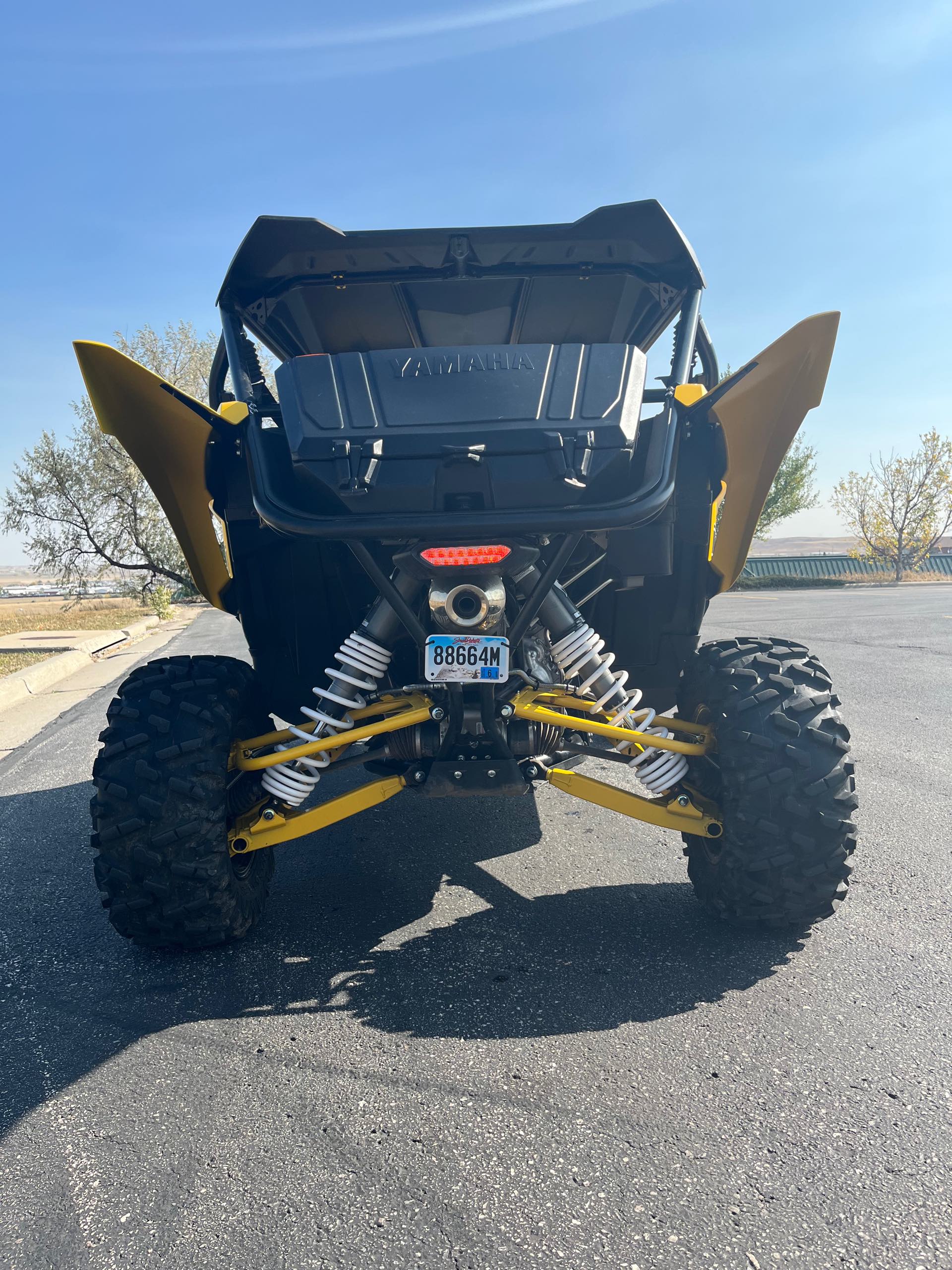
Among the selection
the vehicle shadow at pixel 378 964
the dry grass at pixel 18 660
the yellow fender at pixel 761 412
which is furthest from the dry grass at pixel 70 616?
the yellow fender at pixel 761 412

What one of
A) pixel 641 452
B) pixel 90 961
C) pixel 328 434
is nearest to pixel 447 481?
pixel 328 434

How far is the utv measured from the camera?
2254mm

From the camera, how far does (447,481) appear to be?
223 cm

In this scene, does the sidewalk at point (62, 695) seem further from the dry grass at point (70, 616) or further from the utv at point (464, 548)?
the utv at point (464, 548)

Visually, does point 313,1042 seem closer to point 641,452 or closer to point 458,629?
point 458,629

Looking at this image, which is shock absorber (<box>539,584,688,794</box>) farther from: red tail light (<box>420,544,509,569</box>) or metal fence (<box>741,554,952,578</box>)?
metal fence (<box>741,554,952,578</box>)

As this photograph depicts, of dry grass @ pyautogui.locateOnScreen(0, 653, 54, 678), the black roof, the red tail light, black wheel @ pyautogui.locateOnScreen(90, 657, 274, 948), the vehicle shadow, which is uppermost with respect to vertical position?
the black roof

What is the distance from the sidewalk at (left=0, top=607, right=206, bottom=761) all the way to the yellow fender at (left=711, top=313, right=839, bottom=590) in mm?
5565

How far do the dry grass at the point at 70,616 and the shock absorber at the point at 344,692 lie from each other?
15.7 m

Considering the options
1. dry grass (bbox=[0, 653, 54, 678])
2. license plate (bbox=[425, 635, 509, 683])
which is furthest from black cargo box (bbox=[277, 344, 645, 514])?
dry grass (bbox=[0, 653, 54, 678])

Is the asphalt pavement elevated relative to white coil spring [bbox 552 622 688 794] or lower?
lower

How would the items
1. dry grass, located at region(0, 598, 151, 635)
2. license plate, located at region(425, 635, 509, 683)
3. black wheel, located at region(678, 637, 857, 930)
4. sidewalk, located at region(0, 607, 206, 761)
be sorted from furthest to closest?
dry grass, located at region(0, 598, 151, 635) < sidewalk, located at region(0, 607, 206, 761) < black wheel, located at region(678, 637, 857, 930) < license plate, located at region(425, 635, 509, 683)

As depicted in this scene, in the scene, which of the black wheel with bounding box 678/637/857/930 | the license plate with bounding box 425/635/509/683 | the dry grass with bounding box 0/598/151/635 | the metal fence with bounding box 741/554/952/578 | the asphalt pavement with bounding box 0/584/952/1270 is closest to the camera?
the asphalt pavement with bounding box 0/584/952/1270

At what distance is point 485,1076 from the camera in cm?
200
